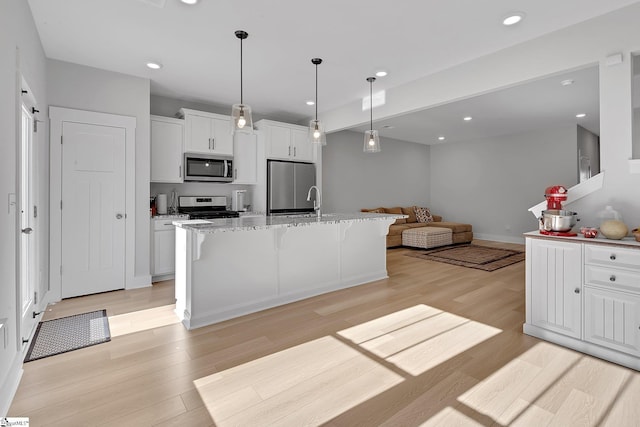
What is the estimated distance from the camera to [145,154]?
417cm

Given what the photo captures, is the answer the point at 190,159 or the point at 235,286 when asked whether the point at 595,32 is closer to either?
the point at 235,286

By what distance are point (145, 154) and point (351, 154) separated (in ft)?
14.7

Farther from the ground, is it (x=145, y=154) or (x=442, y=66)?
(x=442, y=66)

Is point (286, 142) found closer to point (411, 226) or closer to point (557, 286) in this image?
point (411, 226)

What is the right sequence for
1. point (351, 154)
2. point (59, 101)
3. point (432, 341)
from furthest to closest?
point (351, 154) → point (59, 101) → point (432, 341)

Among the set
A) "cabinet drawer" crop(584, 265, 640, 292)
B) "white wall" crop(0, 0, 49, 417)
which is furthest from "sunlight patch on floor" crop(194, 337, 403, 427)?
"cabinet drawer" crop(584, 265, 640, 292)

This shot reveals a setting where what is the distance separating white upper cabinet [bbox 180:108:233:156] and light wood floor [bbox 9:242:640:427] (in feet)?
Result: 8.25

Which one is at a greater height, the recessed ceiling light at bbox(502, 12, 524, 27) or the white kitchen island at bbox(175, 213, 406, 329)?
the recessed ceiling light at bbox(502, 12, 524, 27)

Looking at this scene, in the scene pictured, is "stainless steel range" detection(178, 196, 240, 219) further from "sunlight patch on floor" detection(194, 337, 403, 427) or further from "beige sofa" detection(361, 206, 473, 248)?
"beige sofa" detection(361, 206, 473, 248)

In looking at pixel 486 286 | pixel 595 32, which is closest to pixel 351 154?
pixel 486 286

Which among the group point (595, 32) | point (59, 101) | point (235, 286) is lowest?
point (235, 286)

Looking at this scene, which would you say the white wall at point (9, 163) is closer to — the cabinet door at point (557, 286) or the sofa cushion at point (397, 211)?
the cabinet door at point (557, 286)

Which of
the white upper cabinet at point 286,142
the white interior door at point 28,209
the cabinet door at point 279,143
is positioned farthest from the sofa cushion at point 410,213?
the white interior door at point 28,209

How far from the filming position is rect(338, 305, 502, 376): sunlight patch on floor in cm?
230
